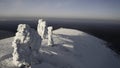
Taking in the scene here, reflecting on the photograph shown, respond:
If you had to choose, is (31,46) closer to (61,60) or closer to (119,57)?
(61,60)

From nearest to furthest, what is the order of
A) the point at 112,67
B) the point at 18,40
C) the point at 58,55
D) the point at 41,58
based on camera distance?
the point at 18,40, the point at 41,58, the point at 58,55, the point at 112,67

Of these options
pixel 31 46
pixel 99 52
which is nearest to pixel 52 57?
pixel 31 46

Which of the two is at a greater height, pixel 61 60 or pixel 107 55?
pixel 61 60

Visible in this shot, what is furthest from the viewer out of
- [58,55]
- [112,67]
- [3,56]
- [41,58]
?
[112,67]

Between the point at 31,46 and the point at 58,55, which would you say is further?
the point at 58,55

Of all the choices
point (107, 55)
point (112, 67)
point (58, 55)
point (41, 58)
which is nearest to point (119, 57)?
point (107, 55)

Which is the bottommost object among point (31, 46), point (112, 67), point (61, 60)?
point (112, 67)

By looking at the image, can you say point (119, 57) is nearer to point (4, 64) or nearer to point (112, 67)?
point (112, 67)
